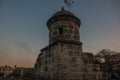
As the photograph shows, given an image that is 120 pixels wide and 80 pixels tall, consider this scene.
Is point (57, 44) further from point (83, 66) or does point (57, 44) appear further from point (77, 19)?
point (77, 19)

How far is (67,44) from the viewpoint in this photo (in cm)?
1063

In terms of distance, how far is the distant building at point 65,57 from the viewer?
987 centimetres

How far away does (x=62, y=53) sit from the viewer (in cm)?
1017

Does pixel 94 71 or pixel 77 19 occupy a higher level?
pixel 77 19

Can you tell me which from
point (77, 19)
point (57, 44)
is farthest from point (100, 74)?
point (77, 19)

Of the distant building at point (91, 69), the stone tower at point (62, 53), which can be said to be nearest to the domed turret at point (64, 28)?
the stone tower at point (62, 53)

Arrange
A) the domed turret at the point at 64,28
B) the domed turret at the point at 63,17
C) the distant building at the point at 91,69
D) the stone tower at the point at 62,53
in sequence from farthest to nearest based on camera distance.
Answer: the domed turret at the point at 63,17, the domed turret at the point at 64,28, the distant building at the point at 91,69, the stone tower at the point at 62,53

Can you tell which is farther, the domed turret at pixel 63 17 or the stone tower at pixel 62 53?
the domed turret at pixel 63 17

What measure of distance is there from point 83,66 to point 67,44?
2.49 m

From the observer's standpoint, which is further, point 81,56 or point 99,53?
point 99,53

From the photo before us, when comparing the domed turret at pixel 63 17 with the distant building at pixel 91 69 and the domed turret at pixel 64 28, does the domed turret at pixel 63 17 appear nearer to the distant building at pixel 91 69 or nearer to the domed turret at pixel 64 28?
the domed turret at pixel 64 28

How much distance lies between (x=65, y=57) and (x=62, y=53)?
1.45 feet

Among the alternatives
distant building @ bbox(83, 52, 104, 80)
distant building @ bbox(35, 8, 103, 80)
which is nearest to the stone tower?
distant building @ bbox(35, 8, 103, 80)

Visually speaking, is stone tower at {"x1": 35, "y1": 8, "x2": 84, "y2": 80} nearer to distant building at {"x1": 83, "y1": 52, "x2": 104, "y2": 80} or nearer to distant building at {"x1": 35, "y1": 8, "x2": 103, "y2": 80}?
distant building at {"x1": 35, "y1": 8, "x2": 103, "y2": 80}
